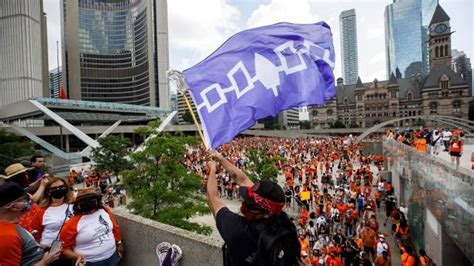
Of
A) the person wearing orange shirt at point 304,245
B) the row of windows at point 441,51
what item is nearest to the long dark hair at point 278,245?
the person wearing orange shirt at point 304,245

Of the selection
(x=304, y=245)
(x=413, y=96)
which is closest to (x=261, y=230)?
(x=304, y=245)

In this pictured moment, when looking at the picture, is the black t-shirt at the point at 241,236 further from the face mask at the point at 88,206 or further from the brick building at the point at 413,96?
the brick building at the point at 413,96

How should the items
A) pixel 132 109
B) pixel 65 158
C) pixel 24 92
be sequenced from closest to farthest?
pixel 65 158 → pixel 132 109 → pixel 24 92

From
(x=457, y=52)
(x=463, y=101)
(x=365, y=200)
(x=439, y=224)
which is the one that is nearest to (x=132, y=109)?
(x=365, y=200)

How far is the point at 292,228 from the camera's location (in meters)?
2.09

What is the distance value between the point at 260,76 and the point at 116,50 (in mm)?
122540

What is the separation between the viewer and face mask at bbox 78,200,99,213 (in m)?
3.25

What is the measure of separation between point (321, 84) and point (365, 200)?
12283 mm

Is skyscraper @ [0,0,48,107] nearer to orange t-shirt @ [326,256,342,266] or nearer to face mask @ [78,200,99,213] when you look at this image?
orange t-shirt @ [326,256,342,266]

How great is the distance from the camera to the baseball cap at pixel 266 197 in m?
2.04

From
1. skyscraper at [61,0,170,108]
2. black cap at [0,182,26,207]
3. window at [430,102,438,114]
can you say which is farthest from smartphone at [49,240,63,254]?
skyscraper at [61,0,170,108]

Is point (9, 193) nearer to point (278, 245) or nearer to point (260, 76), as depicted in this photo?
point (278, 245)

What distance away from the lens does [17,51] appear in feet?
201

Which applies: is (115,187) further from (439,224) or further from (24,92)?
(24,92)
